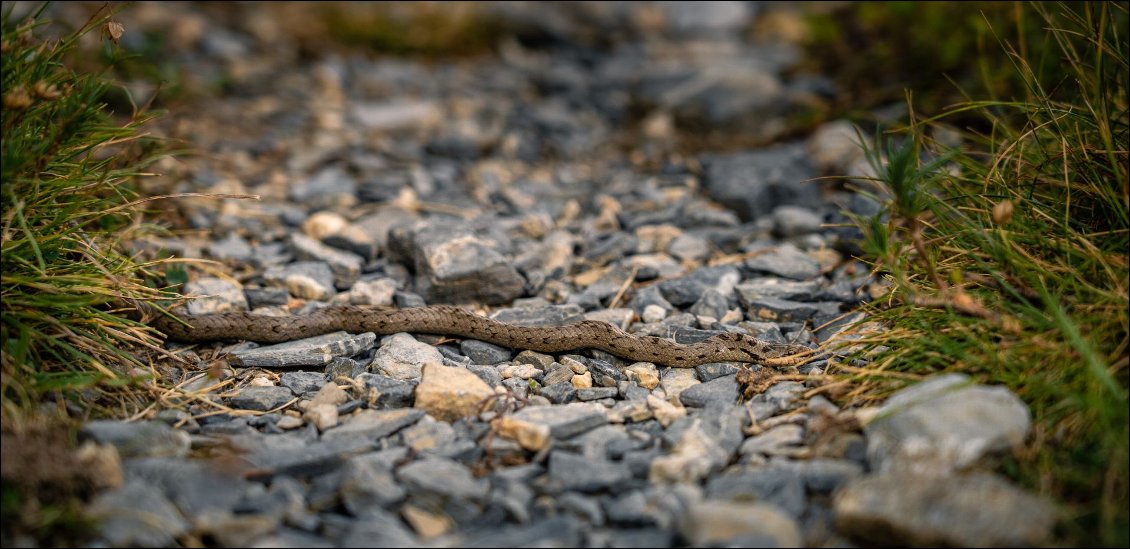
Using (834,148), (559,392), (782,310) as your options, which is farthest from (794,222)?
(559,392)

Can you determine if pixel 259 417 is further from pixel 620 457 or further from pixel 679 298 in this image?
pixel 679 298

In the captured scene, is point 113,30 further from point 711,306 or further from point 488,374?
point 711,306

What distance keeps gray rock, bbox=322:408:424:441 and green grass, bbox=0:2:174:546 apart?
0.79 metres

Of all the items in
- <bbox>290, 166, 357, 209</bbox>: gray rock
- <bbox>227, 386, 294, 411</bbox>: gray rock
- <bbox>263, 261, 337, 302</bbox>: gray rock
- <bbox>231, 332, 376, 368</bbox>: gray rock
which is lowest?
<bbox>290, 166, 357, 209</bbox>: gray rock

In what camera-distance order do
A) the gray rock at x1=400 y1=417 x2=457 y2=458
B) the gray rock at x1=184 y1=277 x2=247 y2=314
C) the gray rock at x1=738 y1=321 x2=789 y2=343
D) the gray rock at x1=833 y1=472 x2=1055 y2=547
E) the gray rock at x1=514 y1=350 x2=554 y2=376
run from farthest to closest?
the gray rock at x1=184 y1=277 x2=247 y2=314
the gray rock at x1=738 y1=321 x2=789 y2=343
the gray rock at x1=514 y1=350 x2=554 y2=376
the gray rock at x1=400 y1=417 x2=457 y2=458
the gray rock at x1=833 y1=472 x2=1055 y2=547

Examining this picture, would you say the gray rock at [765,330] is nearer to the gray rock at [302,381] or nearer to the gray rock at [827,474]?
the gray rock at [827,474]

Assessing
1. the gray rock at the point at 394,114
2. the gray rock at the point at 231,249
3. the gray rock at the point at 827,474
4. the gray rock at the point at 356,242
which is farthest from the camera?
the gray rock at the point at 394,114

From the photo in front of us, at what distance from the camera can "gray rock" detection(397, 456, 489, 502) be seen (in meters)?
2.81

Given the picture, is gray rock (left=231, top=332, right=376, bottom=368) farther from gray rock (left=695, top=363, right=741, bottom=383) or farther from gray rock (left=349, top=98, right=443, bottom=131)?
gray rock (left=349, top=98, right=443, bottom=131)

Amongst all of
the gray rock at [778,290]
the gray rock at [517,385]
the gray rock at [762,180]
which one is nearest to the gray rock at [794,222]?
the gray rock at [762,180]

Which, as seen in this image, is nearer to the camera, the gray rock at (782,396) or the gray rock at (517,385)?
the gray rock at (782,396)

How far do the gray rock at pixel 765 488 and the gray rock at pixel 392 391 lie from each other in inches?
48.6

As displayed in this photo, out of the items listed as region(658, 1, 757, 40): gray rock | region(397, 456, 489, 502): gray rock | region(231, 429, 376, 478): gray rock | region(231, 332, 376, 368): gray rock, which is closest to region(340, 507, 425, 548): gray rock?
region(397, 456, 489, 502): gray rock

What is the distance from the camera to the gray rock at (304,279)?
468cm
